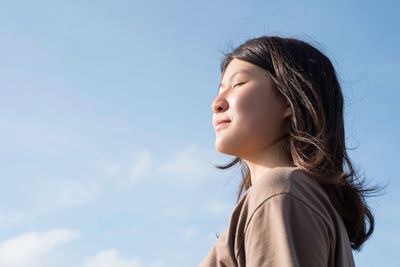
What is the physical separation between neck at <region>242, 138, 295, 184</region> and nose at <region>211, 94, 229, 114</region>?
0.32 m

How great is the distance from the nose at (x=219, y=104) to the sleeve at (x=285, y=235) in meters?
0.83

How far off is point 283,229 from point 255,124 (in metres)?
0.83

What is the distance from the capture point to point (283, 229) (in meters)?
2.66

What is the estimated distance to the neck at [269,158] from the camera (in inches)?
131

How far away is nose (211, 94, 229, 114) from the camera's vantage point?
347 cm

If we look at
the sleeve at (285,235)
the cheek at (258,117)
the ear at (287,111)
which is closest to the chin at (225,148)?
the cheek at (258,117)

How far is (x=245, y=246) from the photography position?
2783 mm

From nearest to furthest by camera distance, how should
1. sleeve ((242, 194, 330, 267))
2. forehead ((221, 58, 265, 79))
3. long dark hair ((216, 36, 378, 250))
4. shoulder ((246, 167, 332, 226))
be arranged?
sleeve ((242, 194, 330, 267))
shoulder ((246, 167, 332, 226))
long dark hair ((216, 36, 378, 250))
forehead ((221, 58, 265, 79))

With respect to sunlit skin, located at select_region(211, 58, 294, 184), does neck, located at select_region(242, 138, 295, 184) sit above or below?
below

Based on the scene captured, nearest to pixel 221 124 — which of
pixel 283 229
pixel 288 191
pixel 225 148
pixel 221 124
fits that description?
pixel 221 124

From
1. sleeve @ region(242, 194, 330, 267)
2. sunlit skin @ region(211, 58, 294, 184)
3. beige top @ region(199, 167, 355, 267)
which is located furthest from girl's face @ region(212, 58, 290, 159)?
sleeve @ region(242, 194, 330, 267)

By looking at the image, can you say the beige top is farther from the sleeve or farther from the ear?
the ear

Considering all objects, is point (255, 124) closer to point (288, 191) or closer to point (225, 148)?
point (225, 148)

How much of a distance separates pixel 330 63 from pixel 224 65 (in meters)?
0.68
